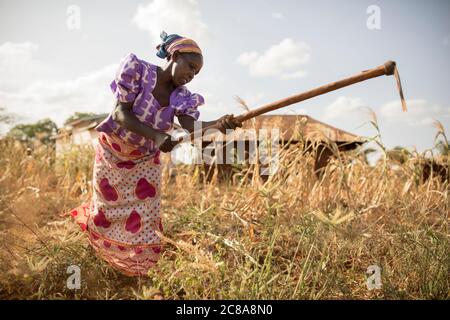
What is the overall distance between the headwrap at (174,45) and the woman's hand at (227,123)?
0.39 metres

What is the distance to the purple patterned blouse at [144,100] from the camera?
190 cm

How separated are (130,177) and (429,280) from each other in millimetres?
1597

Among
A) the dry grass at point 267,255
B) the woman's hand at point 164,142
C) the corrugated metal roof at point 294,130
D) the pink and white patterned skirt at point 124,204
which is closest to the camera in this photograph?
the dry grass at point 267,255

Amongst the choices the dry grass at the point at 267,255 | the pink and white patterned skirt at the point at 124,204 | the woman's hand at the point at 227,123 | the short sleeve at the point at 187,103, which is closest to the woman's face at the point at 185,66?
the short sleeve at the point at 187,103

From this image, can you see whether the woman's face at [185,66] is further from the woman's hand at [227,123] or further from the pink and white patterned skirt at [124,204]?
the pink and white patterned skirt at [124,204]

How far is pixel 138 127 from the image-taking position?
1.87m

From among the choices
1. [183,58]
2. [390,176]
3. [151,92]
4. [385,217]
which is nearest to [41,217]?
[151,92]

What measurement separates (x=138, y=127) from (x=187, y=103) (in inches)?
13.4

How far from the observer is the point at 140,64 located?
1.95m

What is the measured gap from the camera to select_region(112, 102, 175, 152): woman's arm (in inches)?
72.4

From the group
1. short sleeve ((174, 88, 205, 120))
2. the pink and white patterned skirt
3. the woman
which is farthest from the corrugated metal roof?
the pink and white patterned skirt

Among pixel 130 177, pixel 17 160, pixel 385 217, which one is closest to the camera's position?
pixel 130 177

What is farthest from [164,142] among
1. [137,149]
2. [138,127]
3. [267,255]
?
[267,255]
